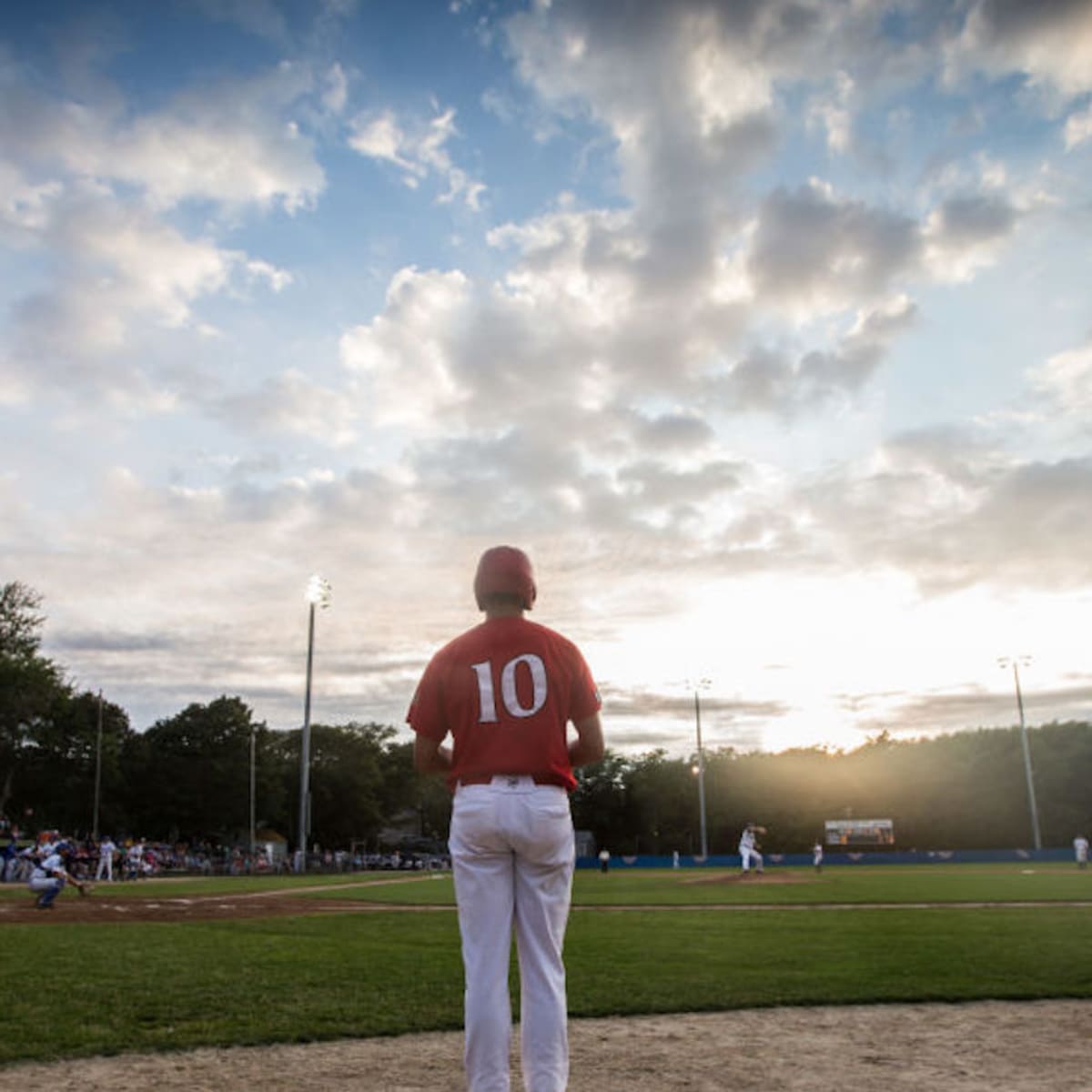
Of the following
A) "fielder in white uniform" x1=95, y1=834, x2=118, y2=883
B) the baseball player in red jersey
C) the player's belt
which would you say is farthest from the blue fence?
the player's belt

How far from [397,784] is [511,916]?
320 ft

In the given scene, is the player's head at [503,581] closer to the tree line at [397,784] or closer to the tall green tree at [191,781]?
the tree line at [397,784]

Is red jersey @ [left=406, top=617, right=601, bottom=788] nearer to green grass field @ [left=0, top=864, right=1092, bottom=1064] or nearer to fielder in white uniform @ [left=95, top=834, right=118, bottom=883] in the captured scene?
green grass field @ [left=0, top=864, right=1092, bottom=1064]

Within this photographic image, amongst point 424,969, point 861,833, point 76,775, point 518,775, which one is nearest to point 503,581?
point 518,775

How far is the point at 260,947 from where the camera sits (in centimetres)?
1176

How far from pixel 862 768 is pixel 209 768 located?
2137 inches

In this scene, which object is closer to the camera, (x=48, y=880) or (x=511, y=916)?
(x=511, y=916)


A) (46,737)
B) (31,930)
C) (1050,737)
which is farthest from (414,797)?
(31,930)

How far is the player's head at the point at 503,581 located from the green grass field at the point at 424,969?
3.76 metres

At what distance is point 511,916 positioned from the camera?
3795 millimetres

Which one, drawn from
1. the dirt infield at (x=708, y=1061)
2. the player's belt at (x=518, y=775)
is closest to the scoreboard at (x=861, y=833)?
the dirt infield at (x=708, y=1061)

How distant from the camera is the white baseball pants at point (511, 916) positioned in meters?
3.63

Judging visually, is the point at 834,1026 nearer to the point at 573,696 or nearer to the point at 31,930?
the point at 573,696

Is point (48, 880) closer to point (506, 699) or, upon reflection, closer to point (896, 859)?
point (506, 699)
